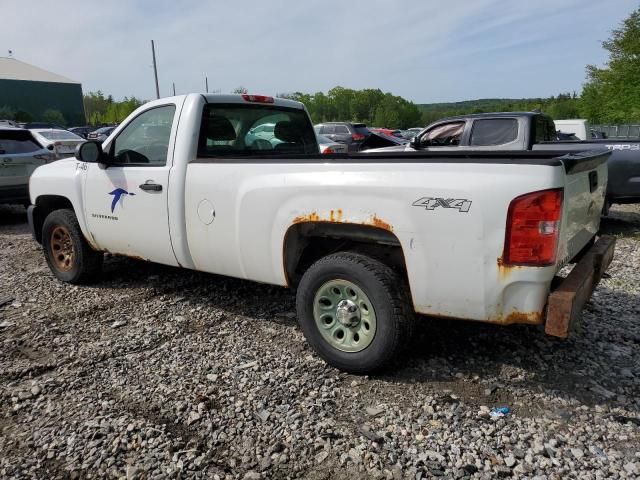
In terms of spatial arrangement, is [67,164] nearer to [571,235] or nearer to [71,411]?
[71,411]

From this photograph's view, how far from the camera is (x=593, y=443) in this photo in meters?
2.70

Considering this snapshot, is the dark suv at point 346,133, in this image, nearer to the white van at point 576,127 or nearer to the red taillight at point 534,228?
the white van at point 576,127

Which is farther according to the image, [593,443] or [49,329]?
[49,329]

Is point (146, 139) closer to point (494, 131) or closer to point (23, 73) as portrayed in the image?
point (494, 131)

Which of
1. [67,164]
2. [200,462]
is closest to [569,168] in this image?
[200,462]

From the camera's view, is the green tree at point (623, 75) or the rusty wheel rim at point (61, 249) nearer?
the rusty wheel rim at point (61, 249)

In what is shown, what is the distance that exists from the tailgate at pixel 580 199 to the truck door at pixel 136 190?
2.91 m

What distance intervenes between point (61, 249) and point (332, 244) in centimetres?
334

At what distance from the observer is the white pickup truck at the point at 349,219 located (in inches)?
107

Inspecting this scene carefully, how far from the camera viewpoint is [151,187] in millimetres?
4242

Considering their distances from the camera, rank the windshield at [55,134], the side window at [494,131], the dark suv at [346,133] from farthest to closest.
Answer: the dark suv at [346,133] < the windshield at [55,134] < the side window at [494,131]

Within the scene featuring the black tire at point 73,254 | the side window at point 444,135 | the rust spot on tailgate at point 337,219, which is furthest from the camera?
the side window at point 444,135

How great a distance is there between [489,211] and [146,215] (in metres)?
2.88

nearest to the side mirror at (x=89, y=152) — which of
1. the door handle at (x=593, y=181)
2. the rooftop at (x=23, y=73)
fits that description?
the door handle at (x=593, y=181)
